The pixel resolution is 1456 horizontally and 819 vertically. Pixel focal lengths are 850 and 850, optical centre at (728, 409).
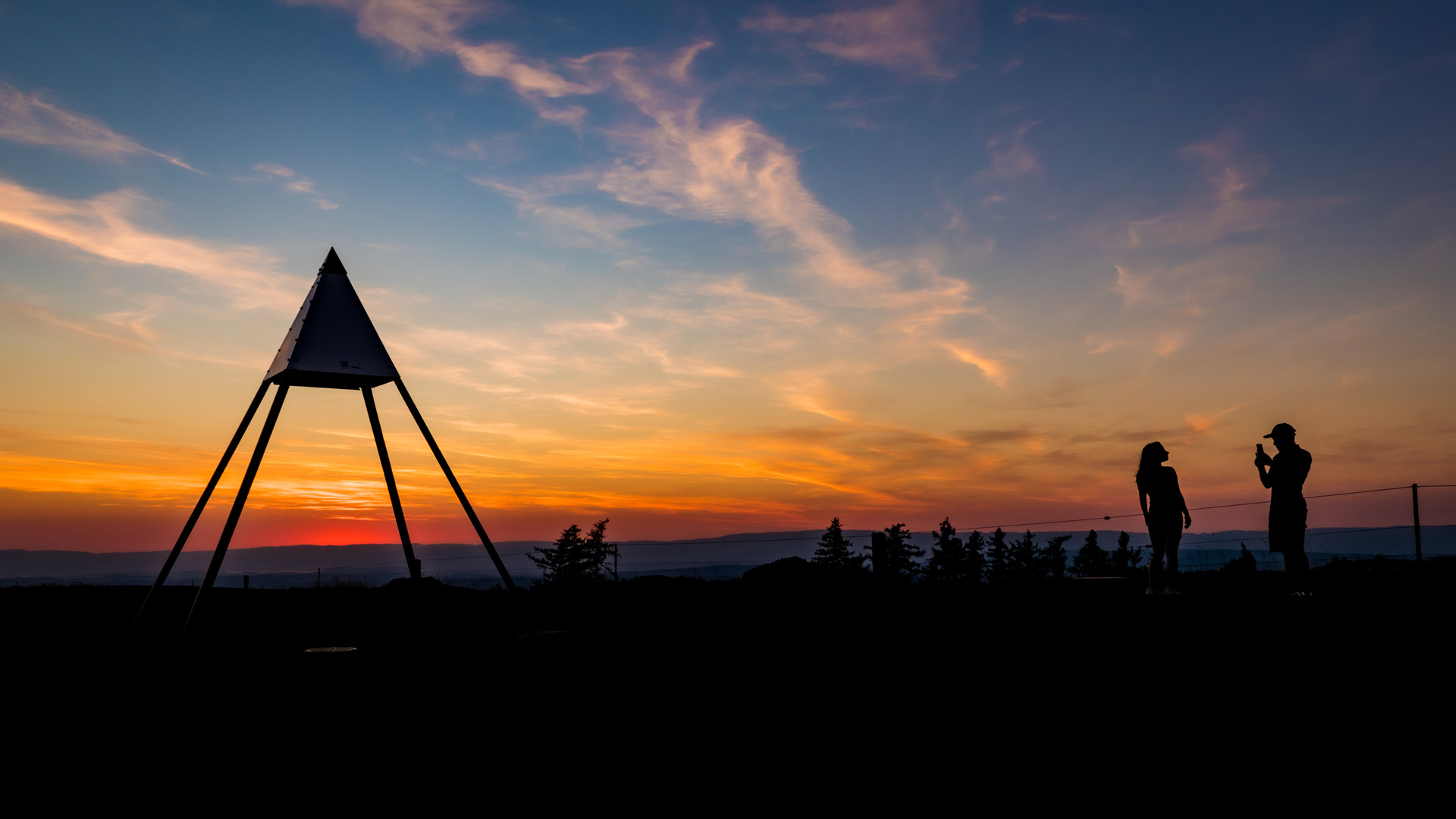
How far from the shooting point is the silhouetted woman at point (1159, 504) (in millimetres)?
11516

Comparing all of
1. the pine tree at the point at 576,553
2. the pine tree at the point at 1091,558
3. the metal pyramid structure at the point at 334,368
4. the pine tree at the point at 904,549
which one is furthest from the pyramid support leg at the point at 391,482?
the pine tree at the point at 1091,558

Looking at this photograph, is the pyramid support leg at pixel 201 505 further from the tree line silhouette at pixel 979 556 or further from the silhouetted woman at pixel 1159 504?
the tree line silhouette at pixel 979 556

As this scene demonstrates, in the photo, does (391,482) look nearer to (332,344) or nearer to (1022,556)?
(332,344)

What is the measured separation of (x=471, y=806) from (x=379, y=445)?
738 centimetres

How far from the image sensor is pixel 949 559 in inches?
3408

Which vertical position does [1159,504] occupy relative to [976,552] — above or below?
above

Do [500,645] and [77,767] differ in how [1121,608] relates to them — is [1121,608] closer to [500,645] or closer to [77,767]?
[500,645]

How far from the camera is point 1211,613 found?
976cm

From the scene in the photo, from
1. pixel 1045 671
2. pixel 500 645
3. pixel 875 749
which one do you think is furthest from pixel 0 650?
pixel 1045 671

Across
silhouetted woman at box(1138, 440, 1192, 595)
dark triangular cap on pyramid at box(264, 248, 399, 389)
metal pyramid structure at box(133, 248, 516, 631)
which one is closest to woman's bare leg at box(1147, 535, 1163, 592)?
silhouetted woman at box(1138, 440, 1192, 595)

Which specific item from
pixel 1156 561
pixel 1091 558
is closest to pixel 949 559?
pixel 1091 558

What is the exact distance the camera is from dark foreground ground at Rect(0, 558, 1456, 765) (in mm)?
5273

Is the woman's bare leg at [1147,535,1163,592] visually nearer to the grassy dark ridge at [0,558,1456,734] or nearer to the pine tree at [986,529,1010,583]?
the grassy dark ridge at [0,558,1456,734]

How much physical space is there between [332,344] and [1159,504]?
11.0 m
